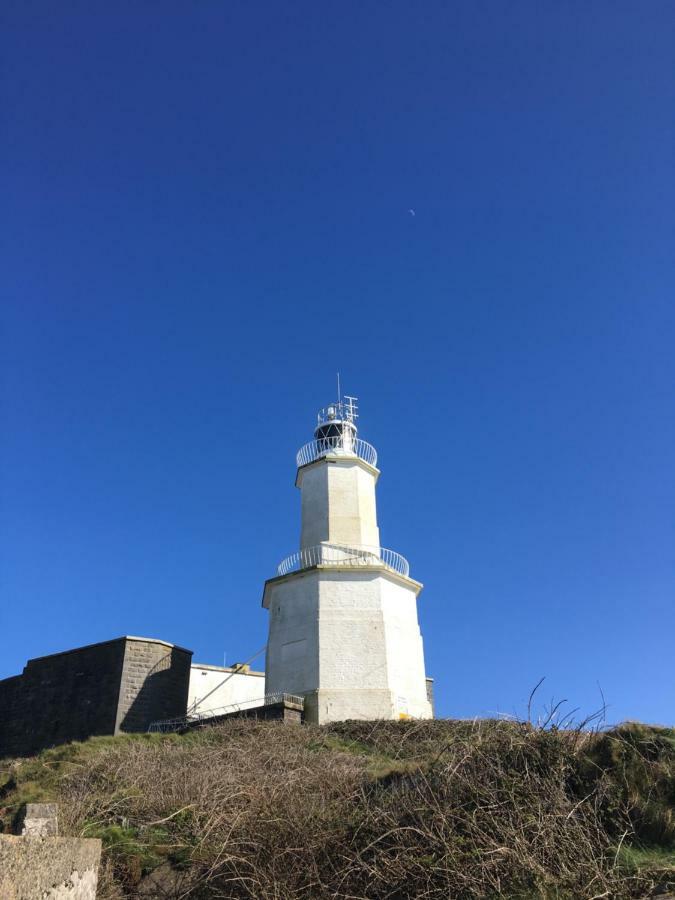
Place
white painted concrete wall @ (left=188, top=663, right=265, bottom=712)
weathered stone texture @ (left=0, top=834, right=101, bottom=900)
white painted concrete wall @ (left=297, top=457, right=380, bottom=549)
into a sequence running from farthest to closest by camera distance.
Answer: white painted concrete wall @ (left=188, top=663, right=265, bottom=712), white painted concrete wall @ (left=297, top=457, right=380, bottom=549), weathered stone texture @ (left=0, top=834, right=101, bottom=900)

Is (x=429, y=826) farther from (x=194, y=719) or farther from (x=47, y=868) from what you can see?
(x=194, y=719)

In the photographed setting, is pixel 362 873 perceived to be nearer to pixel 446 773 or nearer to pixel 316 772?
pixel 446 773

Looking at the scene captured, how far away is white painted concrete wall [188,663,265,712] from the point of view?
27.7m

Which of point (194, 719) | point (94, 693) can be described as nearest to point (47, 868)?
point (194, 719)

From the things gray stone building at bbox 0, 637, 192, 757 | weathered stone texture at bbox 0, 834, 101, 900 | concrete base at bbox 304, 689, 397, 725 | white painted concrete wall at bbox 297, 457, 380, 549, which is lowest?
weathered stone texture at bbox 0, 834, 101, 900

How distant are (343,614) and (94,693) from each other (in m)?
8.14

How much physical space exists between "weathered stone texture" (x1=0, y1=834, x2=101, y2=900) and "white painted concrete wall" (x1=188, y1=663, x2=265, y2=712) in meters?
23.0

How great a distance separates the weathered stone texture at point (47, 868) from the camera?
439 cm

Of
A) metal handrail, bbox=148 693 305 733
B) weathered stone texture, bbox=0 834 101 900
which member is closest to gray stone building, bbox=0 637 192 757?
metal handrail, bbox=148 693 305 733

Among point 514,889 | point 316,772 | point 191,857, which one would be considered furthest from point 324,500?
point 514,889

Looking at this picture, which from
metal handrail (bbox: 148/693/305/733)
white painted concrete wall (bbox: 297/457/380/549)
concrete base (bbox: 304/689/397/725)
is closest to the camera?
concrete base (bbox: 304/689/397/725)

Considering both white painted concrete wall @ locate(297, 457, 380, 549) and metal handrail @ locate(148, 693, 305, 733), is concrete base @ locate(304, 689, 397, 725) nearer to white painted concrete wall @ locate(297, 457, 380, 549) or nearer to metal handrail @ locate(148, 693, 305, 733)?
→ metal handrail @ locate(148, 693, 305, 733)

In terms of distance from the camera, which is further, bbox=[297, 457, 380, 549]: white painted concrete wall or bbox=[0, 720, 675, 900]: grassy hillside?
bbox=[297, 457, 380, 549]: white painted concrete wall

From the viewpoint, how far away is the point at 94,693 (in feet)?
76.6
